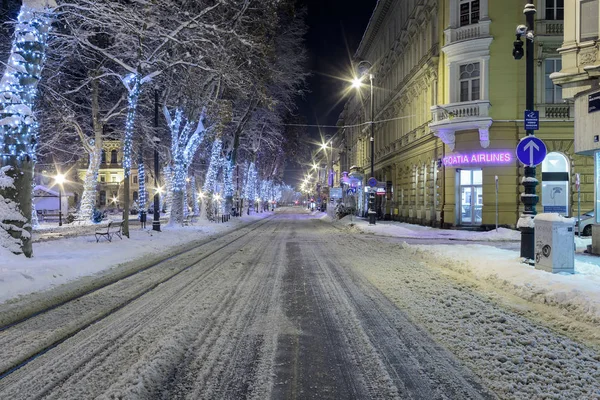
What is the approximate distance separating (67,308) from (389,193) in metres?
35.3

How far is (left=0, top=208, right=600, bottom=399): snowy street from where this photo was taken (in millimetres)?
4141

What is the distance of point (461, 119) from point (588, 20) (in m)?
11.7

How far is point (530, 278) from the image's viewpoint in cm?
905

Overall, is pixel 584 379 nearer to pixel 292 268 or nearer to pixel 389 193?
pixel 292 268

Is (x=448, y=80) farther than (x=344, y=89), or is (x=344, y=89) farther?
(x=344, y=89)

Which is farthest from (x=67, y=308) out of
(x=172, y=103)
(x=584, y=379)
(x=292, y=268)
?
(x=172, y=103)

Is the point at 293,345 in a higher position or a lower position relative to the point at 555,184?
lower

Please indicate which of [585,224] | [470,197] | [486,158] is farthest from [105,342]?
[470,197]

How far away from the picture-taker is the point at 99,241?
17344 millimetres

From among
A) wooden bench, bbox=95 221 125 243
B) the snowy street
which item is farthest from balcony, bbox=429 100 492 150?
wooden bench, bbox=95 221 125 243

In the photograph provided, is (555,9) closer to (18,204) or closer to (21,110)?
(21,110)

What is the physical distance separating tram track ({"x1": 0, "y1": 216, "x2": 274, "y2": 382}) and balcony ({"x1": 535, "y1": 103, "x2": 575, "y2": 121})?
20699mm

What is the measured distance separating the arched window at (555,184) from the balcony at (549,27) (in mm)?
6436

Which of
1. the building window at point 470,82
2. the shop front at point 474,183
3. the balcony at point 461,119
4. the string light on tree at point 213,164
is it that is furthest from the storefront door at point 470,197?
the string light on tree at point 213,164
